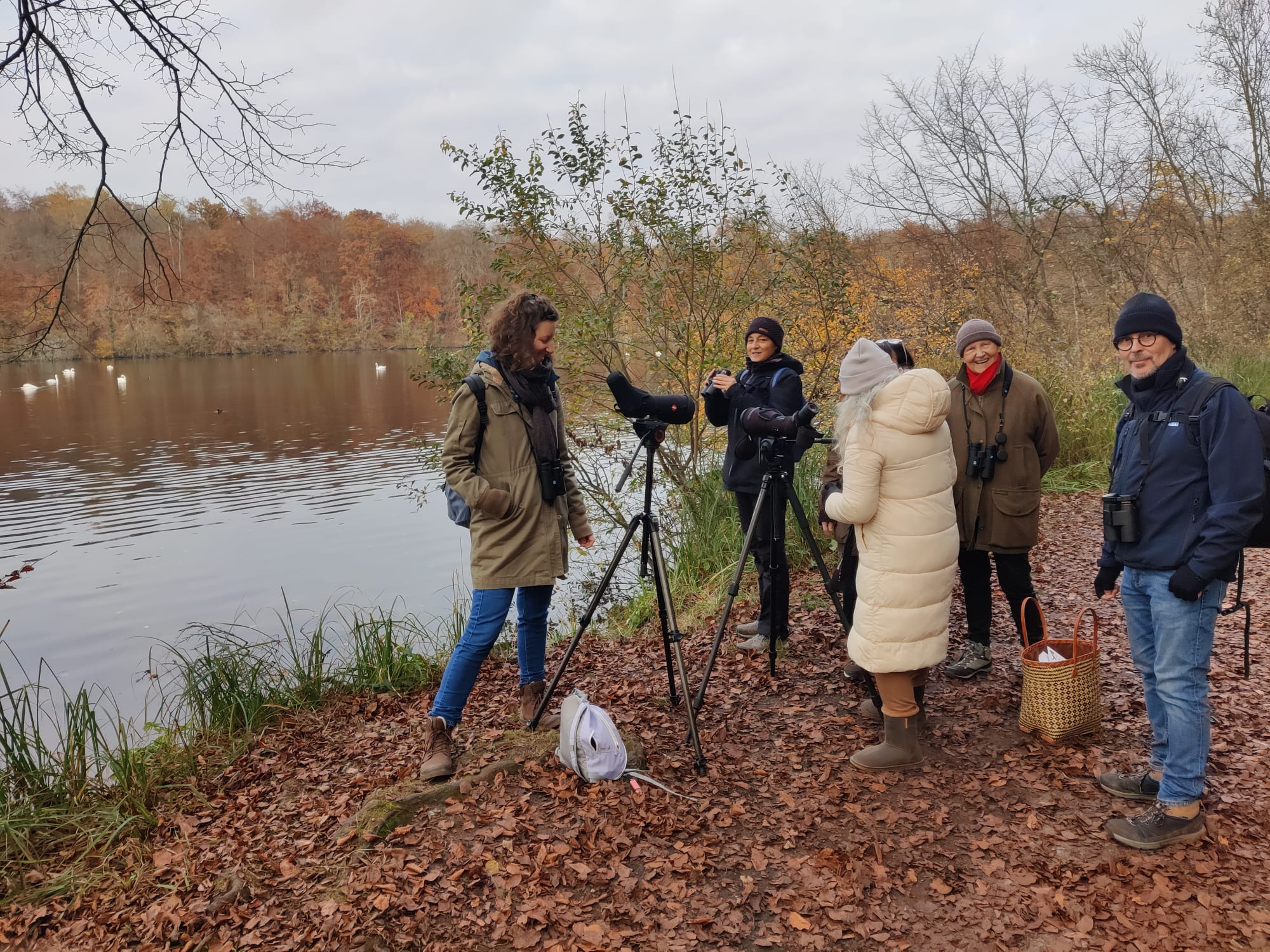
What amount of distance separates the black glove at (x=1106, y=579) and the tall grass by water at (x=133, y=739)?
374 centimetres

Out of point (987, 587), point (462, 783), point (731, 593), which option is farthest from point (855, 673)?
point (462, 783)

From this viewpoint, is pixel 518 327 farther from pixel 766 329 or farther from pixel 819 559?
pixel 819 559

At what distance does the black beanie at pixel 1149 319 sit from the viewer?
8.01ft

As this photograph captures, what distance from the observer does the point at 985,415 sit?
12.1 ft

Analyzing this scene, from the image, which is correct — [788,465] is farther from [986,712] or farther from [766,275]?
[766,275]

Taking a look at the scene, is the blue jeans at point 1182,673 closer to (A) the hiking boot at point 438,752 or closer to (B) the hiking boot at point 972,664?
(B) the hiking boot at point 972,664

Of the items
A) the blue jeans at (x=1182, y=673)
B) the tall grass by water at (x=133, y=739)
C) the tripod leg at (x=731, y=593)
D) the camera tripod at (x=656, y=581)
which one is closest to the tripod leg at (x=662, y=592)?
the camera tripod at (x=656, y=581)

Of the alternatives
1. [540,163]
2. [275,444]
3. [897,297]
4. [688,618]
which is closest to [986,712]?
[688,618]

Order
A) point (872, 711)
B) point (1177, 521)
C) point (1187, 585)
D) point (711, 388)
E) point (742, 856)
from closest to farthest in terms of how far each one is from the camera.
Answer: point (1187, 585) → point (1177, 521) → point (742, 856) → point (872, 711) → point (711, 388)

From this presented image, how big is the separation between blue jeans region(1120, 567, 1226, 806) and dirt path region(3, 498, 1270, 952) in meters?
0.22

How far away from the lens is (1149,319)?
2.45 metres

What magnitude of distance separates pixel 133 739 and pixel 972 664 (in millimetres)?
4892

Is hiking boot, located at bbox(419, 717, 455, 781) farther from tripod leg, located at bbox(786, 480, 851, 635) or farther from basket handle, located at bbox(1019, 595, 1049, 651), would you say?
basket handle, located at bbox(1019, 595, 1049, 651)

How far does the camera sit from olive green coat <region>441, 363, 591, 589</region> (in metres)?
3.12
